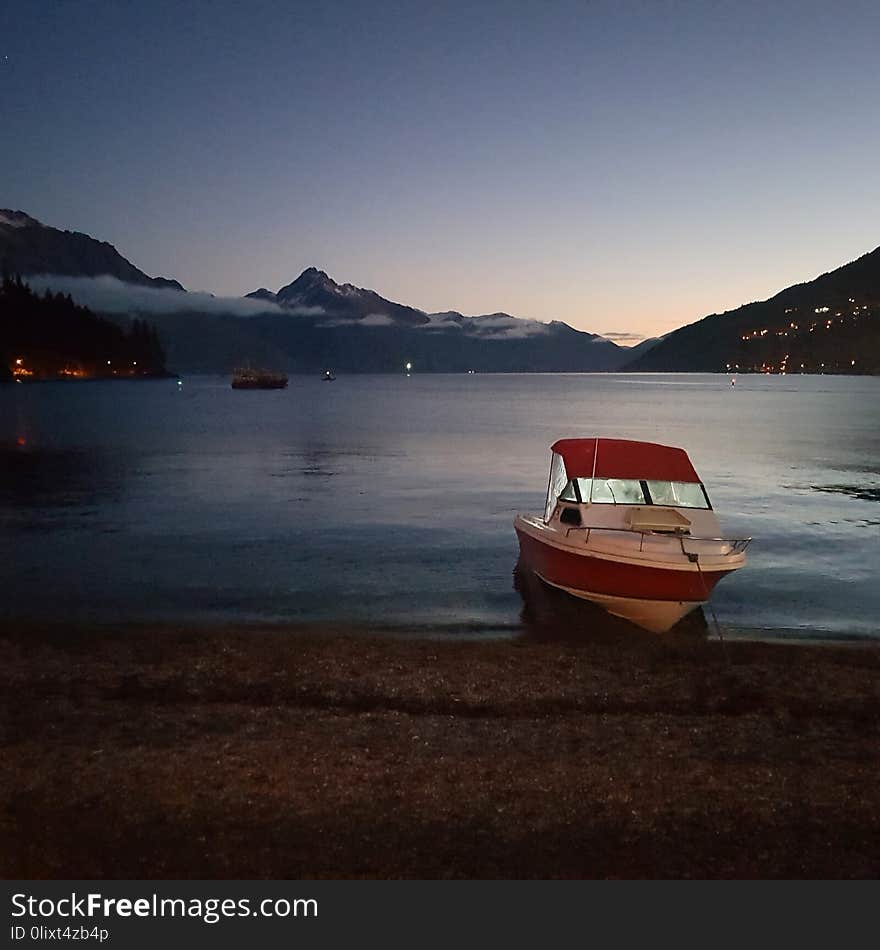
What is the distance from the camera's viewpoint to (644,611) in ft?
51.5

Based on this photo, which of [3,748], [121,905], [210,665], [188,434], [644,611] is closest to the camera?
[121,905]

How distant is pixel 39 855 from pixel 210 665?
5.93 m

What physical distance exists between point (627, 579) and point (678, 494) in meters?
3.36

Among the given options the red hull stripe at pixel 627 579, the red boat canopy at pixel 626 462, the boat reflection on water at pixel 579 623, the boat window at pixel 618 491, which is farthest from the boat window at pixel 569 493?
the boat reflection on water at pixel 579 623

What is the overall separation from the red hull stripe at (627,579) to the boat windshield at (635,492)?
1588 millimetres

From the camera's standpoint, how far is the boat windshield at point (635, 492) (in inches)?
702

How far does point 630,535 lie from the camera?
16.1 m

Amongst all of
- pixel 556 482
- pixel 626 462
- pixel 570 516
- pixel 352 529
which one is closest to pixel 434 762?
pixel 570 516

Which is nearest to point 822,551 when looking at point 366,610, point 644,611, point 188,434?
point 644,611

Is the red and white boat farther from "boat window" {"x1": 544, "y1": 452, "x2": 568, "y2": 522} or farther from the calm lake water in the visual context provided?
the calm lake water

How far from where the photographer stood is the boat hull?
15148mm

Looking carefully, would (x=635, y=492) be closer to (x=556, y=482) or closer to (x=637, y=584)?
(x=556, y=482)

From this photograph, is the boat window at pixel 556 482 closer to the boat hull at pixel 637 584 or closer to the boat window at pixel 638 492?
the boat window at pixel 638 492

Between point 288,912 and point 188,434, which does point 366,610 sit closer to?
point 288,912
